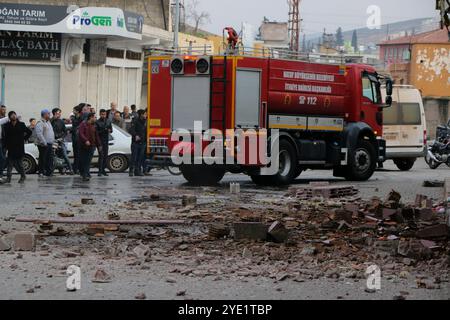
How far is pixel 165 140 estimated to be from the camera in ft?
71.7

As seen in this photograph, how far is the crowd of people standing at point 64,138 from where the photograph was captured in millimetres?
22297

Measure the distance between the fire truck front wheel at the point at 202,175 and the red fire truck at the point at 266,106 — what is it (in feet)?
0.04

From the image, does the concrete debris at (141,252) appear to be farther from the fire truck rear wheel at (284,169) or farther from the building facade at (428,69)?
the building facade at (428,69)

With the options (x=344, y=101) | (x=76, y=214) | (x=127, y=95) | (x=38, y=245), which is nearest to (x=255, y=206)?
(x=76, y=214)

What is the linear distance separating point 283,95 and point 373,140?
142 inches

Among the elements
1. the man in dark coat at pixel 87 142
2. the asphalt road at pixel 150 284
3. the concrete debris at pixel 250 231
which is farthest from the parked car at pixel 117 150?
the concrete debris at pixel 250 231

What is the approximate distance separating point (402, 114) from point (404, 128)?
0.46 meters

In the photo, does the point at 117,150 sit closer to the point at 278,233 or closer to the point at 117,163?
the point at 117,163

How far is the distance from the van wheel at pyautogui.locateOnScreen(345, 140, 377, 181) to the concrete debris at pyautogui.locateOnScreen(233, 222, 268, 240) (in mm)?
12878

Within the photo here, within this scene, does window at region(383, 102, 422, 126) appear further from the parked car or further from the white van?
the parked car

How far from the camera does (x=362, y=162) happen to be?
24.5 m

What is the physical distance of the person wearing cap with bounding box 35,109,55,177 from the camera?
24203 millimetres
